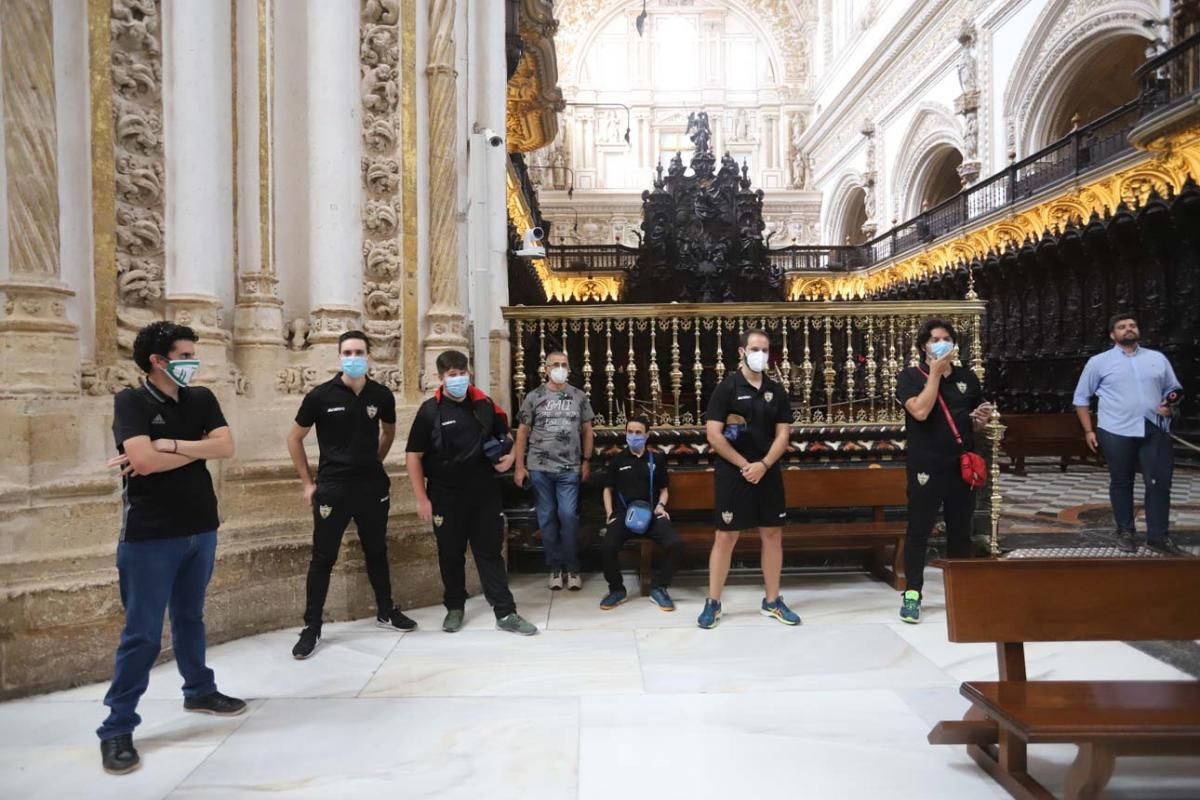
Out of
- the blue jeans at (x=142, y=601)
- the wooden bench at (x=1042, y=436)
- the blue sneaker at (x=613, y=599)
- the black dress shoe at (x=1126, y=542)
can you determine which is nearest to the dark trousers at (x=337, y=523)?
the blue jeans at (x=142, y=601)

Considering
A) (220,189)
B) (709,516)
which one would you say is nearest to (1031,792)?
(709,516)

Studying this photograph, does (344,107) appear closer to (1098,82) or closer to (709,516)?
(709,516)

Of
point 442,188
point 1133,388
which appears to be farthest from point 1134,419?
point 442,188

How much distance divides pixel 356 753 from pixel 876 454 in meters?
4.80

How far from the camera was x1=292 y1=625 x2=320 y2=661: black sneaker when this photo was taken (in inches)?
161

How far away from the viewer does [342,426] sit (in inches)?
170

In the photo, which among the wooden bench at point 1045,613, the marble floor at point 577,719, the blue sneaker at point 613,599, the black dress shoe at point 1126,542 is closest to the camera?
the wooden bench at point 1045,613

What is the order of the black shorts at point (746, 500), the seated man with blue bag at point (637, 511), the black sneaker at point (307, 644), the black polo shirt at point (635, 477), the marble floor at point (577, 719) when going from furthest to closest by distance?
the black polo shirt at point (635, 477)
the seated man with blue bag at point (637, 511)
the black shorts at point (746, 500)
the black sneaker at point (307, 644)
the marble floor at point (577, 719)

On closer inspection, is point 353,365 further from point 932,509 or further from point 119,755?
point 932,509

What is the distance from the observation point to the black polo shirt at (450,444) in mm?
4582

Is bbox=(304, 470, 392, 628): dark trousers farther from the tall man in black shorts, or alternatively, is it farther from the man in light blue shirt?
the man in light blue shirt

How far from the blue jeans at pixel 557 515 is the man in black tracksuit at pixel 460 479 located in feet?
2.88

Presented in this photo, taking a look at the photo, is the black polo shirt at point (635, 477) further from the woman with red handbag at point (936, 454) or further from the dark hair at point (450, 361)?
the woman with red handbag at point (936, 454)

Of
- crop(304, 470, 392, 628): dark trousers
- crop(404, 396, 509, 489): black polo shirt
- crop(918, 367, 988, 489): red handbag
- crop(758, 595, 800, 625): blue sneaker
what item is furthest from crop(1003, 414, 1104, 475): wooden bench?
crop(304, 470, 392, 628): dark trousers
